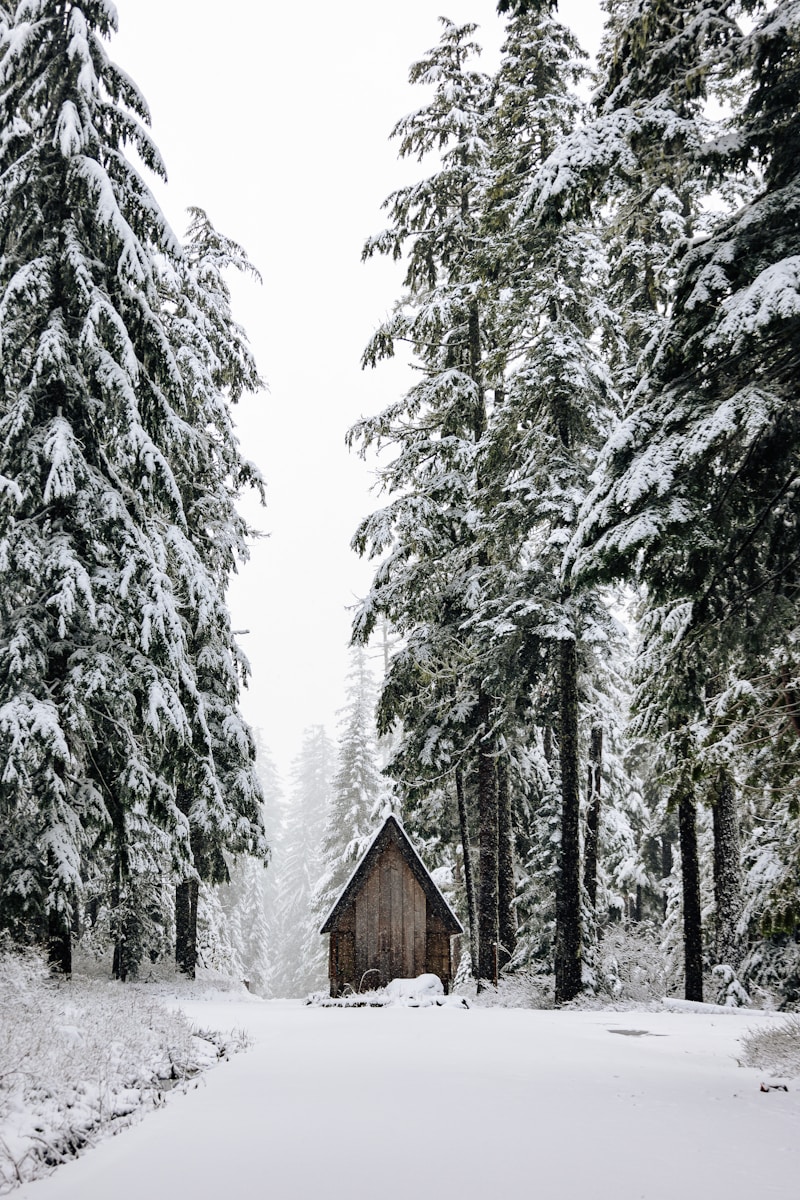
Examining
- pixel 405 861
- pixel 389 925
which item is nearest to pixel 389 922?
pixel 389 925

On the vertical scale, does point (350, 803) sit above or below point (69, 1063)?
below

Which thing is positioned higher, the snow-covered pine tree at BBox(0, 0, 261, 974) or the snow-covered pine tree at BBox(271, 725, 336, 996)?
the snow-covered pine tree at BBox(0, 0, 261, 974)

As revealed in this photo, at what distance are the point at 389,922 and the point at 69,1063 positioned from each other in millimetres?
14437

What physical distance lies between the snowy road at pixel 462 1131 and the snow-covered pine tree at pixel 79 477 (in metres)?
4.67

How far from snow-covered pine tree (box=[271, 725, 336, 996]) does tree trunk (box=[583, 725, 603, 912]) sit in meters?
19.3

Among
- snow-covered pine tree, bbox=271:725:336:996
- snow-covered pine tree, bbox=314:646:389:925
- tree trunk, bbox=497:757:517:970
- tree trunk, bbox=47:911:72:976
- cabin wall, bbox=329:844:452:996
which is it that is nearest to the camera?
tree trunk, bbox=47:911:72:976

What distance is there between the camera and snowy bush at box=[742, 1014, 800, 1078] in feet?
23.1

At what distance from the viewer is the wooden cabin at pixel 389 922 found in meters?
19.5

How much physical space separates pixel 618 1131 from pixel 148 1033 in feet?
16.7

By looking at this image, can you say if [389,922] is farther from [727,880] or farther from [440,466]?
[440,466]

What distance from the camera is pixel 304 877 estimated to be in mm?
54750

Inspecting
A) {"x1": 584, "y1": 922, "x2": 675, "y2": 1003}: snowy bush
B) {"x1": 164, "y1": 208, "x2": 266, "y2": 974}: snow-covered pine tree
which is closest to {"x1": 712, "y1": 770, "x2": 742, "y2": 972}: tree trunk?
{"x1": 584, "y1": 922, "x2": 675, "y2": 1003}: snowy bush

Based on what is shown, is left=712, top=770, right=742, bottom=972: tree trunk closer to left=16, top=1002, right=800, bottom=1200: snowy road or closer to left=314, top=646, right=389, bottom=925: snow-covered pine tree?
left=16, top=1002, right=800, bottom=1200: snowy road

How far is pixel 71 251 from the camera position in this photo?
12.0 metres
